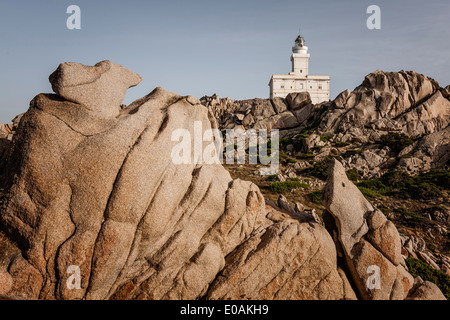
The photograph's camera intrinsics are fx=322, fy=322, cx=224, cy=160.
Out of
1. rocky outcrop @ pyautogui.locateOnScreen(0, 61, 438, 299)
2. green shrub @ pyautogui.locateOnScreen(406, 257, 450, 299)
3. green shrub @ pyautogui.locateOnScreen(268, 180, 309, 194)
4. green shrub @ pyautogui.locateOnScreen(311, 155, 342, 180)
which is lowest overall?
green shrub @ pyautogui.locateOnScreen(406, 257, 450, 299)

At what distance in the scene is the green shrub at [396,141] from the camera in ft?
136

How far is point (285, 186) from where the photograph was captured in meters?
30.6

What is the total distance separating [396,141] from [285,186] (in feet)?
69.8

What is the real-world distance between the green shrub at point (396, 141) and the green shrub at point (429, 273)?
28.0 meters

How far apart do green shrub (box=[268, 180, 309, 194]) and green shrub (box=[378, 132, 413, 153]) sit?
690 inches

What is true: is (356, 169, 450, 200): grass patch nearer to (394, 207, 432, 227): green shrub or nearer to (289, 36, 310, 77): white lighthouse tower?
(394, 207, 432, 227): green shrub

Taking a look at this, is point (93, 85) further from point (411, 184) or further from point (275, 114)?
point (275, 114)

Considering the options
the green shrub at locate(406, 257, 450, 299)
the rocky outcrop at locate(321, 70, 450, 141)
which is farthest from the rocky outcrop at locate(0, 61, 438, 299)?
the rocky outcrop at locate(321, 70, 450, 141)

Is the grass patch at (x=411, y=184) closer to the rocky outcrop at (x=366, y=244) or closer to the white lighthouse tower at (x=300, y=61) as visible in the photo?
the rocky outcrop at (x=366, y=244)

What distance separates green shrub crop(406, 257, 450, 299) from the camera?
1562 centimetres

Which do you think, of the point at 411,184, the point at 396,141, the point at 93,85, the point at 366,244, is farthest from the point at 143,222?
the point at 396,141
